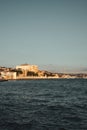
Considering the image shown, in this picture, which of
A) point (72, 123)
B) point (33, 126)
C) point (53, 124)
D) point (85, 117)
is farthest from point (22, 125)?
point (85, 117)

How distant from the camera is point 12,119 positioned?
20047 mm

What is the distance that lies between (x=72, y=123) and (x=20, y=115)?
496 cm

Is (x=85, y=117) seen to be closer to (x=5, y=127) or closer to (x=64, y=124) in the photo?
(x=64, y=124)

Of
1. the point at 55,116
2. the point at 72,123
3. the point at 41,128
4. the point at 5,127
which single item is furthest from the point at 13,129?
the point at 55,116

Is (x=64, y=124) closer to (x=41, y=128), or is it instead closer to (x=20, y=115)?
(x=41, y=128)

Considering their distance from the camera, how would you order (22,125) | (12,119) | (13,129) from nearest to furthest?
(13,129)
(22,125)
(12,119)

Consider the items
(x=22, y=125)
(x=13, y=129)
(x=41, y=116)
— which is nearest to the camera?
(x=13, y=129)

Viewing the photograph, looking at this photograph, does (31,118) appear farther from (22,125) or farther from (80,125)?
(80,125)

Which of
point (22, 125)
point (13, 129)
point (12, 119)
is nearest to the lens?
point (13, 129)

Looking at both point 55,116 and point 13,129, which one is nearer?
point 13,129

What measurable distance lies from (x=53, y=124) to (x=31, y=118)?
8.65 feet

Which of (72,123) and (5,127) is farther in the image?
(72,123)

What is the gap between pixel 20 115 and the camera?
21.8 meters

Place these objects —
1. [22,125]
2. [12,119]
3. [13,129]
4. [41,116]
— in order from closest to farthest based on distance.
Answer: [13,129] < [22,125] < [12,119] < [41,116]
